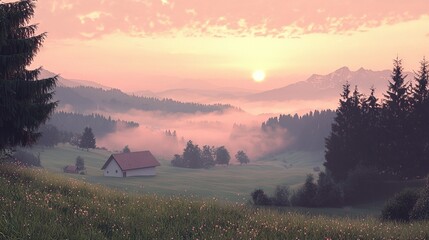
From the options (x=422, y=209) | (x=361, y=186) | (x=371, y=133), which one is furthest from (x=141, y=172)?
(x=422, y=209)

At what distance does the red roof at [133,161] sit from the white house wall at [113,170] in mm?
967

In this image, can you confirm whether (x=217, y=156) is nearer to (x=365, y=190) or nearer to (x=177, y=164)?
(x=177, y=164)

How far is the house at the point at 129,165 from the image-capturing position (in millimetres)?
112125

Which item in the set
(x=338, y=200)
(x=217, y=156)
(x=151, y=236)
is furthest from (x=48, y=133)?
(x=151, y=236)

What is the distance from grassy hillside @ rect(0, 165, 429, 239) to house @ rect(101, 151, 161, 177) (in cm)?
9816

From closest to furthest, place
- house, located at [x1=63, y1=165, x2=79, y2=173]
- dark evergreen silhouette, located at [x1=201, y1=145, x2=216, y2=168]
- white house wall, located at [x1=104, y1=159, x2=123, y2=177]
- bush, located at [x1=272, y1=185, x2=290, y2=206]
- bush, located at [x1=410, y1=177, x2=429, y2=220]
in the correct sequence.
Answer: bush, located at [x1=410, y1=177, x2=429, y2=220]
bush, located at [x1=272, y1=185, x2=290, y2=206]
white house wall, located at [x1=104, y1=159, x2=123, y2=177]
house, located at [x1=63, y1=165, x2=79, y2=173]
dark evergreen silhouette, located at [x1=201, y1=145, x2=216, y2=168]

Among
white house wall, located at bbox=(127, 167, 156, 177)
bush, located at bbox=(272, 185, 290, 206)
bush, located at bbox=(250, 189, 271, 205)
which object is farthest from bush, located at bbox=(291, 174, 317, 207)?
white house wall, located at bbox=(127, 167, 156, 177)

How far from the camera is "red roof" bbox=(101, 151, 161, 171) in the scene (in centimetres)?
11275

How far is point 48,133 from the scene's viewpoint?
497ft

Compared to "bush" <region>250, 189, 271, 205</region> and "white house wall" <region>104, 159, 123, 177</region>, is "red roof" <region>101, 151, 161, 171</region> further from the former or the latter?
"bush" <region>250, 189, 271, 205</region>

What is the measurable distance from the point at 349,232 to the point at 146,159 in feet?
353

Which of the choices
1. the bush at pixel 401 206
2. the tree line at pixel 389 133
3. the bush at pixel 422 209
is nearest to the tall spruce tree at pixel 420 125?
the tree line at pixel 389 133

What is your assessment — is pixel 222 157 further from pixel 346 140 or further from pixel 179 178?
pixel 346 140

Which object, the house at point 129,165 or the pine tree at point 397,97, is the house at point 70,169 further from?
the pine tree at point 397,97
